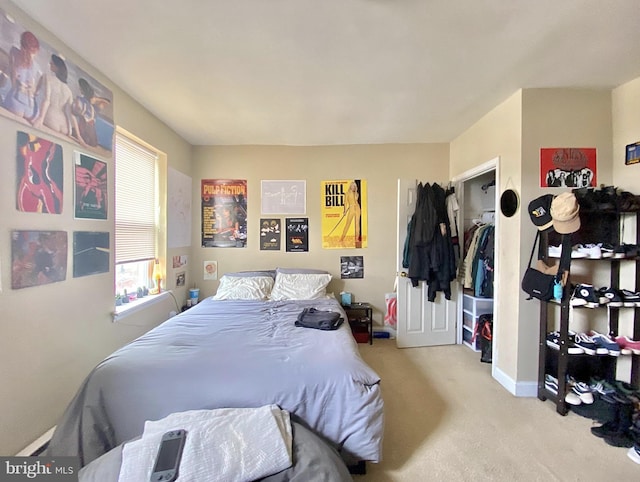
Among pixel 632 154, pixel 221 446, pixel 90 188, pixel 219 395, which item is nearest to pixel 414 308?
pixel 632 154

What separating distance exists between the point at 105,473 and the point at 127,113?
2.48m

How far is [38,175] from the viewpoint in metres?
1.57

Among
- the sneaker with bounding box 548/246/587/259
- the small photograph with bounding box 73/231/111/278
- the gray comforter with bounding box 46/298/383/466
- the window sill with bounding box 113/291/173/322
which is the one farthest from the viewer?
the window sill with bounding box 113/291/173/322

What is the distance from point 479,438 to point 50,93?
338cm

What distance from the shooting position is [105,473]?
3.40ft

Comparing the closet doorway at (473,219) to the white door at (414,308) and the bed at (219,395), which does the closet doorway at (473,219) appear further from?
the bed at (219,395)

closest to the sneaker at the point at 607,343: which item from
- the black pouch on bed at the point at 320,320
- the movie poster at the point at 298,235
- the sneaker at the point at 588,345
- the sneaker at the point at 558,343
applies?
the sneaker at the point at 588,345

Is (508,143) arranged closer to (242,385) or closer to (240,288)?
(242,385)

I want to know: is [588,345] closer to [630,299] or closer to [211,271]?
[630,299]

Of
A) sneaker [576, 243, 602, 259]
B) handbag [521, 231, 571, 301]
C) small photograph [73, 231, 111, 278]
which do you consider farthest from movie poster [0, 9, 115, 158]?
sneaker [576, 243, 602, 259]

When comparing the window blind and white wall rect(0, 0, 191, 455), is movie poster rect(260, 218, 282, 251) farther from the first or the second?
white wall rect(0, 0, 191, 455)

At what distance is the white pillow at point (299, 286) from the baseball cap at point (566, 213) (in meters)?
2.12

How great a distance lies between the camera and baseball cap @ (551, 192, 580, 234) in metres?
1.82

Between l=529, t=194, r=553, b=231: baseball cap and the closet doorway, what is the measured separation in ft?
1.88
